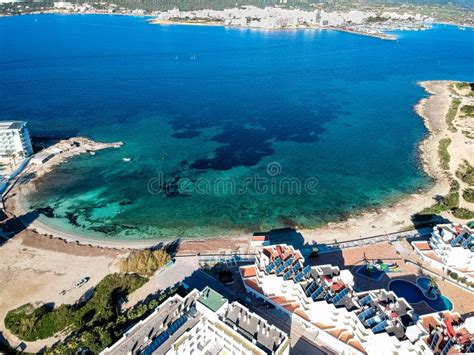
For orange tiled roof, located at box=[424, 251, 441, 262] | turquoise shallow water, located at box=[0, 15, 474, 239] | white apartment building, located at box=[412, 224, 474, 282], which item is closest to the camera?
white apartment building, located at box=[412, 224, 474, 282]

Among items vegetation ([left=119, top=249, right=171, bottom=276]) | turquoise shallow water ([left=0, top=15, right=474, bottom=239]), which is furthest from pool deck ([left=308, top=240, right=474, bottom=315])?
vegetation ([left=119, top=249, right=171, bottom=276])

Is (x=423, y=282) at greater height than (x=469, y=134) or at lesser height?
lesser

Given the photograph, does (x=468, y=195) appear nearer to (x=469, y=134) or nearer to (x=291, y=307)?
(x=469, y=134)

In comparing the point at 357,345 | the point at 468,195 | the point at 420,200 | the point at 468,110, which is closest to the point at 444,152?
the point at 468,195

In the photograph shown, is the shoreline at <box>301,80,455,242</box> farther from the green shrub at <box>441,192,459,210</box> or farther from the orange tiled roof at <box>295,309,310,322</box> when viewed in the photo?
the orange tiled roof at <box>295,309,310,322</box>

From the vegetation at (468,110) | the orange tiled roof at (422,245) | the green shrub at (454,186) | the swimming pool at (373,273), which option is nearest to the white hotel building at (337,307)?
the swimming pool at (373,273)

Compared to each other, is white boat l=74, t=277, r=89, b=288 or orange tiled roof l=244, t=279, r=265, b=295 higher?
orange tiled roof l=244, t=279, r=265, b=295
